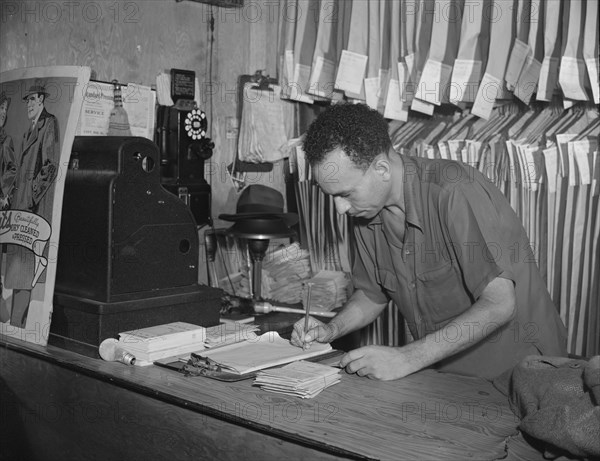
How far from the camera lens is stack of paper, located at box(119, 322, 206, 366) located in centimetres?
239

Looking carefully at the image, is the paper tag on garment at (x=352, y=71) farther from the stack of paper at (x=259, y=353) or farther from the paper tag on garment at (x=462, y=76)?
the stack of paper at (x=259, y=353)

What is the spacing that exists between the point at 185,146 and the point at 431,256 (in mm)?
1582

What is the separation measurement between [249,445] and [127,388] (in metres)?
0.52

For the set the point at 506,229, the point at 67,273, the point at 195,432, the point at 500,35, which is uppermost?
the point at 500,35

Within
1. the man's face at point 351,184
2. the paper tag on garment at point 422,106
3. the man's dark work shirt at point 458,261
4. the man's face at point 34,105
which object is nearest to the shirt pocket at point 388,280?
the man's dark work shirt at point 458,261

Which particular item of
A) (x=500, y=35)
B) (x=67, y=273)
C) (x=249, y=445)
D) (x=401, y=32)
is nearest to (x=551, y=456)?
(x=249, y=445)

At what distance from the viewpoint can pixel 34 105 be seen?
9.10 feet

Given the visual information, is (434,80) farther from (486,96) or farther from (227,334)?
(227,334)

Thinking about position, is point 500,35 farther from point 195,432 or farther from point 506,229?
point 195,432

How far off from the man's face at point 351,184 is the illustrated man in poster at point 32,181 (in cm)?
103

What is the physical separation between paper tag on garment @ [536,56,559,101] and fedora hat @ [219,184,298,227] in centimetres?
125

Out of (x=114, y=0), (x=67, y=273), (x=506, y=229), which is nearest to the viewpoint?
(x=506, y=229)

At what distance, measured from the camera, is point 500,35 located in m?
3.16

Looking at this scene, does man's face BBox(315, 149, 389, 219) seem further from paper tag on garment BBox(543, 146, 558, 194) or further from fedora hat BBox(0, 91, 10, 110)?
fedora hat BBox(0, 91, 10, 110)
